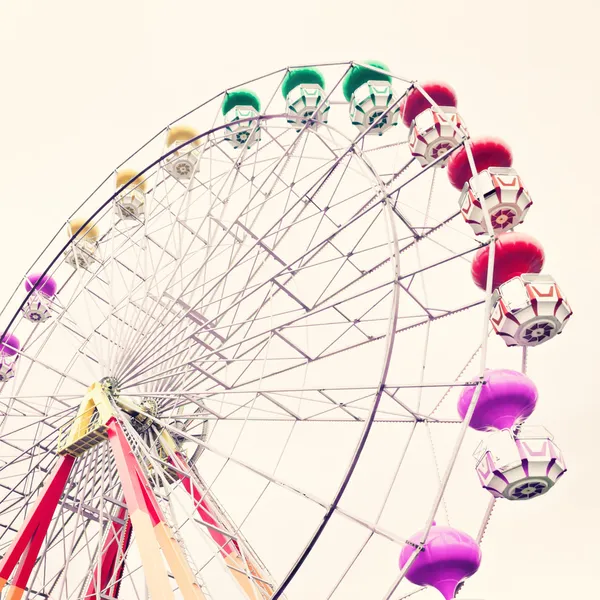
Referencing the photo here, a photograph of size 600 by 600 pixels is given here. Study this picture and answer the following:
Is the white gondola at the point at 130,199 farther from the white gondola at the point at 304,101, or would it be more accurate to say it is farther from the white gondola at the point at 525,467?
the white gondola at the point at 525,467

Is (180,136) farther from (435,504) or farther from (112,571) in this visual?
(435,504)

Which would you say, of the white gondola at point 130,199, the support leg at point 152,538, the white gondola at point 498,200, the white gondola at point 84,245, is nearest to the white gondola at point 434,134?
the white gondola at point 498,200

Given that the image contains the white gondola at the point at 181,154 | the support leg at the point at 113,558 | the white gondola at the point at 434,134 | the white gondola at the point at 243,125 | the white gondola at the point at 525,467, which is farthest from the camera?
the white gondola at the point at 181,154

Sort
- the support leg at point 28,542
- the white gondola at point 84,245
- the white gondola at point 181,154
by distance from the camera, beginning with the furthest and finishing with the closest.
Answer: the white gondola at point 84,245 < the white gondola at point 181,154 < the support leg at point 28,542

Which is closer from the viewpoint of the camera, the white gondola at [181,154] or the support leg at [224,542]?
the support leg at [224,542]

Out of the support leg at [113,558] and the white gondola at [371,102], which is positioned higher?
the white gondola at [371,102]

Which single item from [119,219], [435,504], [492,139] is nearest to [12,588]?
[435,504]

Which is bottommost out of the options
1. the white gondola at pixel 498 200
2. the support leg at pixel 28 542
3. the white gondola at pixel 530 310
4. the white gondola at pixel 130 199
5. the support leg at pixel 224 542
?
the support leg at pixel 28 542

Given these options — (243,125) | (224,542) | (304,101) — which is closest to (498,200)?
(304,101)

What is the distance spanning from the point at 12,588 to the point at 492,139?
28.1ft

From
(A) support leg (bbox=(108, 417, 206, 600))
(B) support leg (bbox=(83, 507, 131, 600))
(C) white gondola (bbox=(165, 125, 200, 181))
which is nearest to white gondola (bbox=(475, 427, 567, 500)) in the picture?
(A) support leg (bbox=(108, 417, 206, 600))

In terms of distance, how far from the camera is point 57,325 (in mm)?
11781

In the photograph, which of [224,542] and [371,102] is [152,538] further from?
[371,102]

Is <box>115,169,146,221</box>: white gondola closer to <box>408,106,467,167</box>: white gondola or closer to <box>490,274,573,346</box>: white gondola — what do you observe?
<box>408,106,467,167</box>: white gondola
